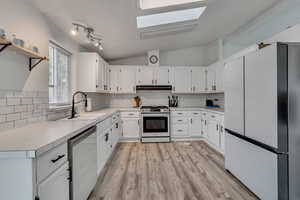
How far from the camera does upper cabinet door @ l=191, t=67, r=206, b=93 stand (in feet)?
15.3

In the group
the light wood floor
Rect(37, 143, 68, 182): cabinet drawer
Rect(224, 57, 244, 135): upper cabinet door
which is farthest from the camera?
Rect(224, 57, 244, 135): upper cabinet door

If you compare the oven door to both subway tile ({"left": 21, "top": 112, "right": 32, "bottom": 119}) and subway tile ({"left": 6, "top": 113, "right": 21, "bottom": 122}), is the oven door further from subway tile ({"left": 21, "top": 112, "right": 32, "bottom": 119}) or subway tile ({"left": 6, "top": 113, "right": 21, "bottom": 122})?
subway tile ({"left": 6, "top": 113, "right": 21, "bottom": 122})

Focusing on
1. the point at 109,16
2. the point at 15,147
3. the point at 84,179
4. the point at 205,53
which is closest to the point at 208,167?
the point at 84,179

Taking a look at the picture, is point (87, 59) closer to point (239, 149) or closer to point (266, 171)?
point (239, 149)

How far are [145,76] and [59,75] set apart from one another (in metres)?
2.41

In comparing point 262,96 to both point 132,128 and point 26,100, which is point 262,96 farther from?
point 132,128

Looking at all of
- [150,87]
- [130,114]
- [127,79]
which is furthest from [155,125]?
[127,79]

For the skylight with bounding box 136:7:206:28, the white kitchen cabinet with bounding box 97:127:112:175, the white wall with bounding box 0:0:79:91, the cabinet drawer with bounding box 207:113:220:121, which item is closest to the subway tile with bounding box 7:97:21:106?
the white wall with bounding box 0:0:79:91

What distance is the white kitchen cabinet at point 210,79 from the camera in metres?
4.25

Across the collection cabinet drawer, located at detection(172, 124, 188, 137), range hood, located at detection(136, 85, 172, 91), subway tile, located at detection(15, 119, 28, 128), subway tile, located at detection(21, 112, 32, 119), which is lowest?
cabinet drawer, located at detection(172, 124, 188, 137)

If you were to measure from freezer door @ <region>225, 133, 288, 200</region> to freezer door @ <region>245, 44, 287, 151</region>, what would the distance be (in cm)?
15

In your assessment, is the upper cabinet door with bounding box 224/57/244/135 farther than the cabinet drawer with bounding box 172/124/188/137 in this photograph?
No

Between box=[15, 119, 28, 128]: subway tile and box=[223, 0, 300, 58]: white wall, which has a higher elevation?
box=[223, 0, 300, 58]: white wall

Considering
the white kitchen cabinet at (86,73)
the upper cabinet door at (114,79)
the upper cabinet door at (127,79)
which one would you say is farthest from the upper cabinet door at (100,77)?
the upper cabinet door at (127,79)
